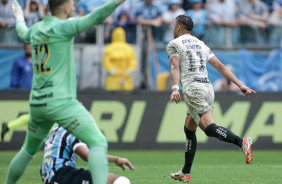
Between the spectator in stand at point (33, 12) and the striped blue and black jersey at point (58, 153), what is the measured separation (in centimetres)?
983

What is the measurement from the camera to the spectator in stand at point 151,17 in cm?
1530

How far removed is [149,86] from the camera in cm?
1498

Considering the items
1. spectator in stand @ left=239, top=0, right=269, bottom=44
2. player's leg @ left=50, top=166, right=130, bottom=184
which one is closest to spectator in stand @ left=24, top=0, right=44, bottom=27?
spectator in stand @ left=239, top=0, right=269, bottom=44

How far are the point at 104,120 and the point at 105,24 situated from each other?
265 centimetres

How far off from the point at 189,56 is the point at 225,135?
1304mm

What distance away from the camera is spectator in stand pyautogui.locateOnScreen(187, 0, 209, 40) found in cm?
1549

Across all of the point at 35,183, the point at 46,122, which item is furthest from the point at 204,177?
the point at 46,122

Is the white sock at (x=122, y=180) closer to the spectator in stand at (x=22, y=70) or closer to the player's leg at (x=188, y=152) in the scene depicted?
the player's leg at (x=188, y=152)

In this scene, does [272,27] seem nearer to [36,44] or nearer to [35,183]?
[35,183]

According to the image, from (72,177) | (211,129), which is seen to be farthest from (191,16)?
(72,177)

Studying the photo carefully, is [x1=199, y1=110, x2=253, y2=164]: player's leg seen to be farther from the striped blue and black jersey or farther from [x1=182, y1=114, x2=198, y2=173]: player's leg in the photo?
the striped blue and black jersey

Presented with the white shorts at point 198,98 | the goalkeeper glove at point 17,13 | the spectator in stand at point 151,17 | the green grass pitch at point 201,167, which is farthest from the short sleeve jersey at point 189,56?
the spectator in stand at point 151,17

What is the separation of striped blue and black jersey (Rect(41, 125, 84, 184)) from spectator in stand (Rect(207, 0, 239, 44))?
10.5 meters

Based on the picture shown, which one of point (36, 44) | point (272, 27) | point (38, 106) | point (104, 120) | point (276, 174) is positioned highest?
point (36, 44)
